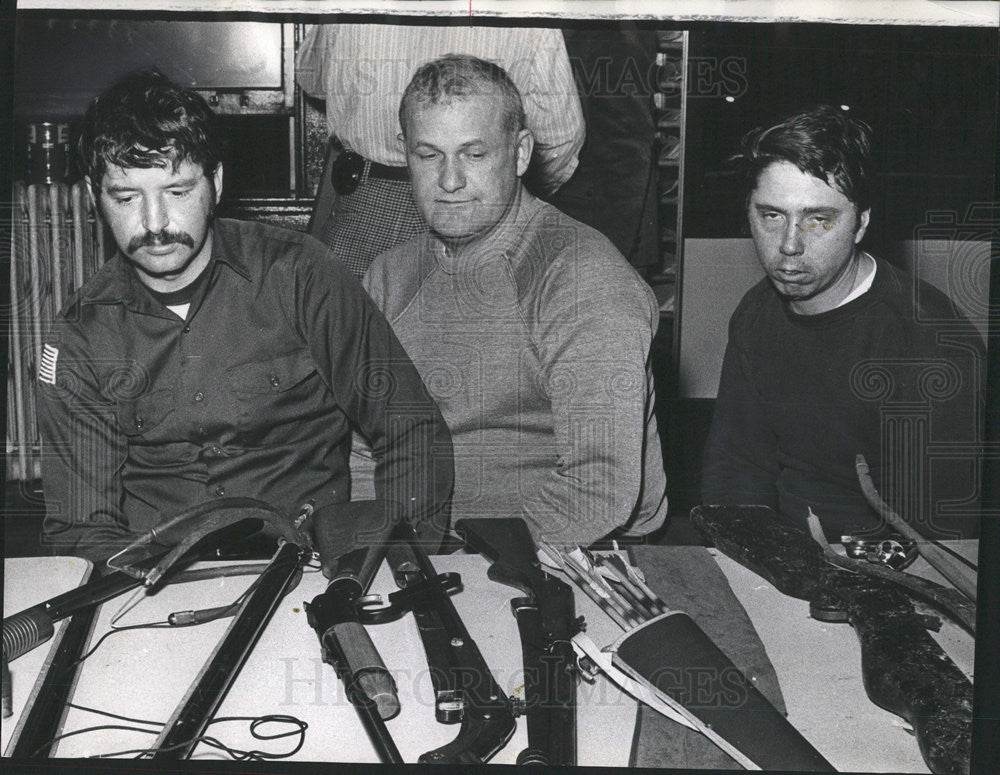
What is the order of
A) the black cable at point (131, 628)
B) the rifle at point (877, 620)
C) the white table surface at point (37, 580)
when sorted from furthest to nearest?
the white table surface at point (37, 580) → the black cable at point (131, 628) → the rifle at point (877, 620)

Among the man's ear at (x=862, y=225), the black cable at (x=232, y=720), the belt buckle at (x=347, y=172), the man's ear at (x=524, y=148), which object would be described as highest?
the man's ear at (x=524, y=148)

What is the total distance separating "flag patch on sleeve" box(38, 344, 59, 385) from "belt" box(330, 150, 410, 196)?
0.48m

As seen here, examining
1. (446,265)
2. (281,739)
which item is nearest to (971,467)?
(446,265)

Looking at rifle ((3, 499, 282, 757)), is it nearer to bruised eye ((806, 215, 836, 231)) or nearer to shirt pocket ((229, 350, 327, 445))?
shirt pocket ((229, 350, 327, 445))

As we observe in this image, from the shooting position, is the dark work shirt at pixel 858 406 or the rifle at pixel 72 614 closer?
the rifle at pixel 72 614

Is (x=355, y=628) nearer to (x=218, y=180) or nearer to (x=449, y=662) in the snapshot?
(x=449, y=662)

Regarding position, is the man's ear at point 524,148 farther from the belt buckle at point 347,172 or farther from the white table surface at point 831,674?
the white table surface at point 831,674

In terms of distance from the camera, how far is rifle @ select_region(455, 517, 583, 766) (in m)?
1.13

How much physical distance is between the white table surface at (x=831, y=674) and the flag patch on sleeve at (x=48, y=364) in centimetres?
102

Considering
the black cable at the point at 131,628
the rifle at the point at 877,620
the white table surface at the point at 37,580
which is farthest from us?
the white table surface at the point at 37,580

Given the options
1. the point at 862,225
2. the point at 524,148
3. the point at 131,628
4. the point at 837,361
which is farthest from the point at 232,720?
the point at 862,225

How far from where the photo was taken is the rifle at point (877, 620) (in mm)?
1086

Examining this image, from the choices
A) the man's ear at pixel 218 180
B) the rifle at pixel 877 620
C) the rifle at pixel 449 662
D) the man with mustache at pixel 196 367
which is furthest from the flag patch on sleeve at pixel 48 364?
the rifle at pixel 877 620

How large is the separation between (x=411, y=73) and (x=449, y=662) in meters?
0.82
